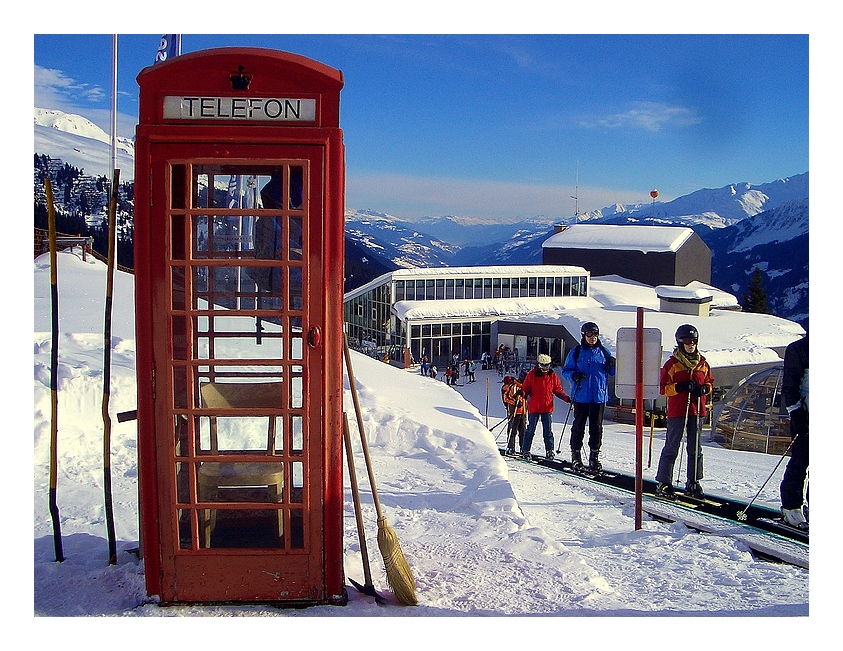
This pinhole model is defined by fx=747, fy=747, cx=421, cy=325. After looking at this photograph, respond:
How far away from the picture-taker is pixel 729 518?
544cm

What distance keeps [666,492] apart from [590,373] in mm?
1518

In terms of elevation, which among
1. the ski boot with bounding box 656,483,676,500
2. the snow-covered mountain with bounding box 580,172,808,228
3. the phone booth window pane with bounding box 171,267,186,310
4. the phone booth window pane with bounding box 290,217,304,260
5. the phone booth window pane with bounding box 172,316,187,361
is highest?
the snow-covered mountain with bounding box 580,172,808,228

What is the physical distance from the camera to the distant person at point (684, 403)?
6047 millimetres

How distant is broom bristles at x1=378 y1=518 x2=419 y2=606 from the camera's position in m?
3.81

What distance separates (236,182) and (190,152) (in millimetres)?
756

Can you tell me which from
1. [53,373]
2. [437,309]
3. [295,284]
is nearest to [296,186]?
[295,284]

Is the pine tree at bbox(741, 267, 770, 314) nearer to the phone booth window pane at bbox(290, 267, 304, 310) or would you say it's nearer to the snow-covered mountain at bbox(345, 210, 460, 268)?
the snow-covered mountain at bbox(345, 210, 460, 268)

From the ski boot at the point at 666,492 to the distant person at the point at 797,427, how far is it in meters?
0.99

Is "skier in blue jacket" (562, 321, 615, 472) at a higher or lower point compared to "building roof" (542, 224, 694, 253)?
lower

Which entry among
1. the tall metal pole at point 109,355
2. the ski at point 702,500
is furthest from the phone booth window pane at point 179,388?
the ski at point 702,500

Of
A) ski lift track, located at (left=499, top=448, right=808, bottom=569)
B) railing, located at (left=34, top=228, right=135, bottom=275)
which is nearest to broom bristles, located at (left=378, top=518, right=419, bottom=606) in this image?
ski lift track, located at (left=499, top=448, right=808, bottom=569)

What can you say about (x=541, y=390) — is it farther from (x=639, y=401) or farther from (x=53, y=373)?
(x=53, y=373)
